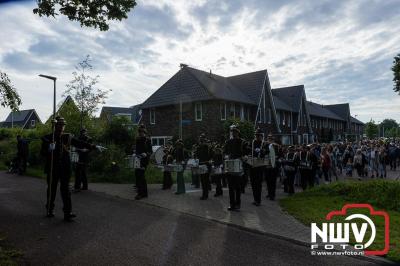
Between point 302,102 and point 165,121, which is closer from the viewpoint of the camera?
point 165,121

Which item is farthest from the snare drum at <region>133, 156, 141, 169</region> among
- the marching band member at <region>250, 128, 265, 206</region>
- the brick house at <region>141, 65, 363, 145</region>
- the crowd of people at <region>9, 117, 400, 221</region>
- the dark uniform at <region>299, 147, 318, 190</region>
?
the brick house at <region>141, 65, 363, 145</region>

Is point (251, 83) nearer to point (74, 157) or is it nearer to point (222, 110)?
point (222, 110)

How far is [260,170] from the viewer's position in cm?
1070

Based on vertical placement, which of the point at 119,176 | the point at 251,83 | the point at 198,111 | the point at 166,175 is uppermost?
the point at 251,83

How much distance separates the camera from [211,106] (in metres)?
34.3

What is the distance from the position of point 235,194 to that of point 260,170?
1.15 m

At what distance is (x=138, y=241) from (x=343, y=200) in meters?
7.04

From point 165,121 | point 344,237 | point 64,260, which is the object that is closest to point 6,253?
point 64,260

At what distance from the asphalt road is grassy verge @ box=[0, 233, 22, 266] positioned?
0.44 feet

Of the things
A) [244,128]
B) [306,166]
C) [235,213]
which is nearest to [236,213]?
[235,213]

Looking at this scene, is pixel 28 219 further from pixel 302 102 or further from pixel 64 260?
pixel 302 102

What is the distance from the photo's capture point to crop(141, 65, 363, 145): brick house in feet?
113

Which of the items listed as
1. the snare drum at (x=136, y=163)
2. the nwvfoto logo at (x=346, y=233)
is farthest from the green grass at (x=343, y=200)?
the snare drum at (x=136, y=163)

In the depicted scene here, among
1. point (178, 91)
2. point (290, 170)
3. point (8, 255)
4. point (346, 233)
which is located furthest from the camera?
point (178, 91)
